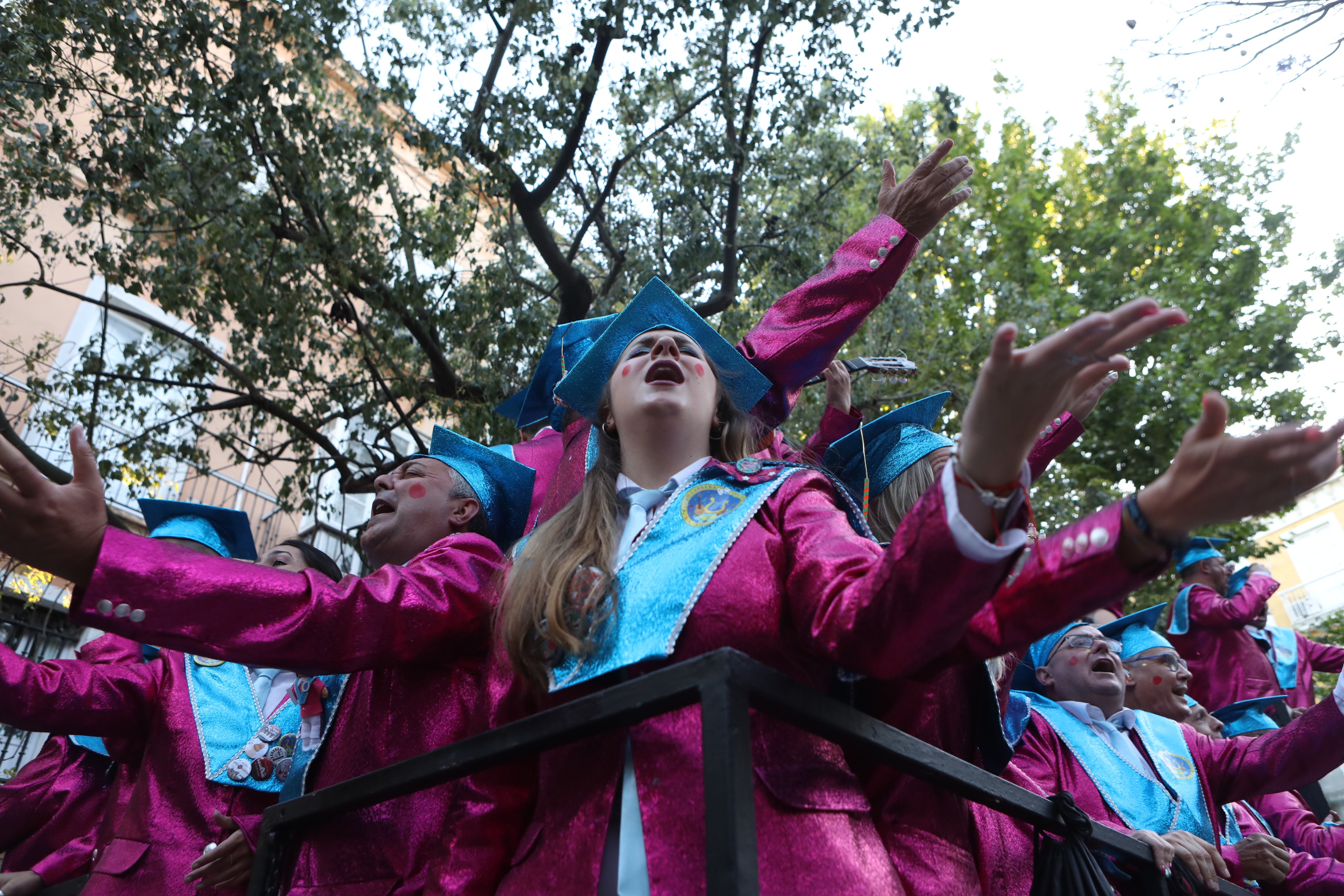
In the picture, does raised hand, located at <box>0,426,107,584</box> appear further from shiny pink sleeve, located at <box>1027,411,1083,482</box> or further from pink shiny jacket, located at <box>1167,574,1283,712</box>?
pink shiny jacket, located at <box>1167,574,1283,712</box>

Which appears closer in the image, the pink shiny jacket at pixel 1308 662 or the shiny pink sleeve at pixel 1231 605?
the shiny pink sleeve at pixel 1231 605

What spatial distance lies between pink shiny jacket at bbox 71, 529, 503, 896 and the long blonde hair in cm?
18

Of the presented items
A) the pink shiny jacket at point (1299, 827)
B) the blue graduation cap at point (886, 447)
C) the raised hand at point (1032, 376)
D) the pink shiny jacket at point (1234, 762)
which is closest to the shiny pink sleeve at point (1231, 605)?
the pink shiny jacket at point (1299, 827)

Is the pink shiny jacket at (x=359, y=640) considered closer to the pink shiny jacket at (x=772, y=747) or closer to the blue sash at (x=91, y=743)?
the pink shiny jacket at (x=772, y=747)

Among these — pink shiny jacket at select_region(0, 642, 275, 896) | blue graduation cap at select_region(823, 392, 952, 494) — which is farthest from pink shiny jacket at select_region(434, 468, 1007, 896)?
blue graduation cap at select_region(823, 392, 952, 494)

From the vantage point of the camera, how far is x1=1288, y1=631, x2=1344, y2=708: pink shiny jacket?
21.0ft

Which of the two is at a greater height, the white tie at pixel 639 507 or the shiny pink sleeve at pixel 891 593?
the white tie at pixel 639 507

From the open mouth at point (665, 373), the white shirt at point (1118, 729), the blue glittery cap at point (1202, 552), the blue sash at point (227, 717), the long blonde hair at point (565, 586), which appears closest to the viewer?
the long blonde hair at point (565, 586)

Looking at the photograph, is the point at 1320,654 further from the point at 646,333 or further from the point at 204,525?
the point at 204,525

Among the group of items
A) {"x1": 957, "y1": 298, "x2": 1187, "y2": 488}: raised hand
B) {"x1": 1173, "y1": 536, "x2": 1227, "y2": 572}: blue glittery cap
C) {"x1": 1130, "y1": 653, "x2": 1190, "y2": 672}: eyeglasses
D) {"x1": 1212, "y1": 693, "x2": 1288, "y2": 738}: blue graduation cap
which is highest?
{"x1": 1173, "y1": 536, "x2": 1227, "y2": 572}: blue glittery cap

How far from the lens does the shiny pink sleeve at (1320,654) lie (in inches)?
253

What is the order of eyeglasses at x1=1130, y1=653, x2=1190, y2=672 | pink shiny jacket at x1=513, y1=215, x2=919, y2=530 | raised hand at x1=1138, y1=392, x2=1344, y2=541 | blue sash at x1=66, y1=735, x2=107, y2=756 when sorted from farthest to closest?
eyeglasses at x1=1130, y1=653, x2=1190, y2=672
blue sash at x1=66, y1=735, x2=107, y2=756
pink shiny jacket at x1=513, y1=215, x2=919, y2=530
raised hand at x1=1138, y1=392, x2=1344, y2=541

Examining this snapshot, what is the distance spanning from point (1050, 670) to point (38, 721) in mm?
3337

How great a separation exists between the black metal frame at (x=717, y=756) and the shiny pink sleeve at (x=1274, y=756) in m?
1.48
